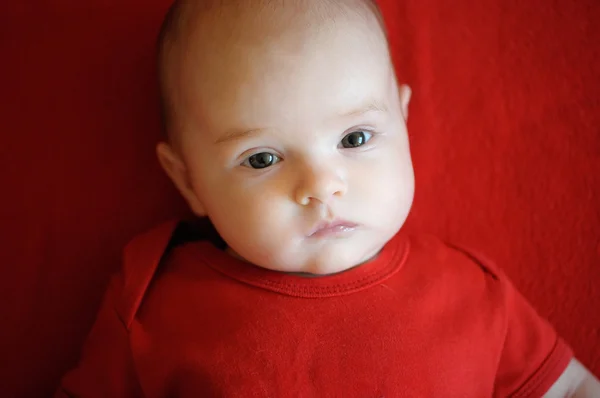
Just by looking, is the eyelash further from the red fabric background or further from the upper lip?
the red fabric background

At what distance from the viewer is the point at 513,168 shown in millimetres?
1046

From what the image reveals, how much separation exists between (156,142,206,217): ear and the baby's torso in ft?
0.36

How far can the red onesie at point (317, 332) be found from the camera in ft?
2.61

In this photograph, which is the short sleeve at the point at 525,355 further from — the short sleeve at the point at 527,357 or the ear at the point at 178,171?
the ear at the point at 178,171

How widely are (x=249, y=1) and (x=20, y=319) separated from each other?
671 mm

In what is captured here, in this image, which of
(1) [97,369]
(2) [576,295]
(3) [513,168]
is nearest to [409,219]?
(3) [513,168]

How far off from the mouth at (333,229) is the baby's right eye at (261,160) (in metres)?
0.11

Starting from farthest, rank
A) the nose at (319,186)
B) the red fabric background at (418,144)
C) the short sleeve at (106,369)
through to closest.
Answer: the red fabric background at (418,144) < the short sleeve at (106,369) < the nose at (319,186)

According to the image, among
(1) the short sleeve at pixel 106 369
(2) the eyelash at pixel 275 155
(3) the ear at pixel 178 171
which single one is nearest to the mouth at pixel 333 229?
(2) the eyelash at pixel 275 155

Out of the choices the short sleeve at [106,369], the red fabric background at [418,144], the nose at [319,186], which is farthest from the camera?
the red fabric background at [418,144]

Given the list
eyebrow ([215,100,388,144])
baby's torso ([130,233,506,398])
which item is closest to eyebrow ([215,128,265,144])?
eyebrow ([215,100,388,144])

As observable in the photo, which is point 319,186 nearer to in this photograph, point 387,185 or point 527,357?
point 387,185

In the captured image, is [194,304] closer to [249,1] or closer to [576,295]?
[249,1]

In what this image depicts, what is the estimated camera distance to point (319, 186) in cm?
73
